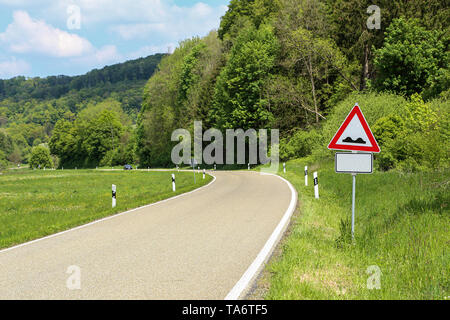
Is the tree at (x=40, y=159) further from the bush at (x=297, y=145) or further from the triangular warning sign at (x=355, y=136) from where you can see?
the triangular warning sign at (x=355, y=136)

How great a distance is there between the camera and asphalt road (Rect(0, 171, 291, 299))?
15.8 feet

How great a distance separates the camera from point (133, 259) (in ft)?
20.6

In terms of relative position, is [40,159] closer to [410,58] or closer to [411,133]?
[410,58]

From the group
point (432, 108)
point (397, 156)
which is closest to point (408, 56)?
point (432, 108)

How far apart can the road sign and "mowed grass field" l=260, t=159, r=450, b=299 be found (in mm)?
1367

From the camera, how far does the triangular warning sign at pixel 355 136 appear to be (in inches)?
289

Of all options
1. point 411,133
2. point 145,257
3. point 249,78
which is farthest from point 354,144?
point 249,78

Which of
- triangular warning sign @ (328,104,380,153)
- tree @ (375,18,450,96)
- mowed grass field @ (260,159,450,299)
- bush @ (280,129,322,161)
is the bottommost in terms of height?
mowed grass field @ (260,159,450,299)

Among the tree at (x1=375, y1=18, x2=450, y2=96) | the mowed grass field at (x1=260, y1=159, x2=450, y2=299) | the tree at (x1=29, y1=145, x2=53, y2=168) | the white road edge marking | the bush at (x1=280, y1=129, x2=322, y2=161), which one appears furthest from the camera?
the tree at (x1=29, y1=145, x2=53, y2=168)

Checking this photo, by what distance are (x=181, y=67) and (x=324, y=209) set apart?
53.1 meters

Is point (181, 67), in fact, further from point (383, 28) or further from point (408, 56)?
point (408, 56)

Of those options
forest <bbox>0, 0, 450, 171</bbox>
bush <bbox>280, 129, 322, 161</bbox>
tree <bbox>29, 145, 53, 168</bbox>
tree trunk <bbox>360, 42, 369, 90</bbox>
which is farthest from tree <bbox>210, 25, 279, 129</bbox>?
tree <bbox>29, 145, 53, 168</bbox>

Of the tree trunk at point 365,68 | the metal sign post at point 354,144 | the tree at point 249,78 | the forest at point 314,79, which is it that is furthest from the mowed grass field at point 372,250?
the tree at point 249,78

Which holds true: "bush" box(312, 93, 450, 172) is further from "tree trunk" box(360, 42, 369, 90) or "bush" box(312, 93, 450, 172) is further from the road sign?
"tree trunk" box(360, 42, 369, 90)
